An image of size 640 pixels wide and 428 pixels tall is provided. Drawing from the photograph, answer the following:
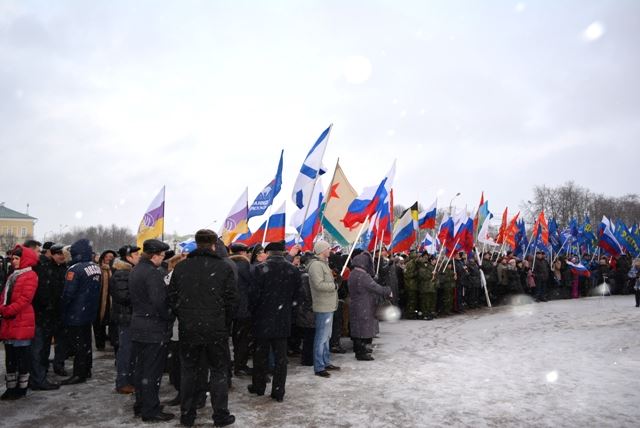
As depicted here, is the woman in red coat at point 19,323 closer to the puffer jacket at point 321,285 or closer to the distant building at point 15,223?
the puffer jacket at point 321,285

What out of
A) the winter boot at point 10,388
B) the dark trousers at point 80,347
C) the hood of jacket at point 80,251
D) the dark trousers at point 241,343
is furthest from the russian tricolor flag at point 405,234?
the winter boot at point 10,388

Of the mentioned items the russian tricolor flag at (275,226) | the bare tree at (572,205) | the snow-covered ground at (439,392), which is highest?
the bare tree at (572,205)

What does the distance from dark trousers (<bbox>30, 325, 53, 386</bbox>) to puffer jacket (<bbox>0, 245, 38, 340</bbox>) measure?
0.59 metres

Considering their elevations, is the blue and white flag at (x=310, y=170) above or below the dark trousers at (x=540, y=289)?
above

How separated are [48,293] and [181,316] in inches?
103

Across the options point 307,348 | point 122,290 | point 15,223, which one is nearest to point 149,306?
point 122,290

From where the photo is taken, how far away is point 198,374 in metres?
5.06

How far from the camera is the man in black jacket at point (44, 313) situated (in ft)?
20.6

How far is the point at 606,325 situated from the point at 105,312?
10789 mm

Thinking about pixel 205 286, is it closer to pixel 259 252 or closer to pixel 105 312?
pixel 259 252

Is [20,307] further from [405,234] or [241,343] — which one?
[405,234]

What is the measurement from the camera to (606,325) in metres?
11.4

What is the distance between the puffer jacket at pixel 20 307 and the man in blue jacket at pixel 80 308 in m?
Result: 0.69

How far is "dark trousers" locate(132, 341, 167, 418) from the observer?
5059 millimetres
